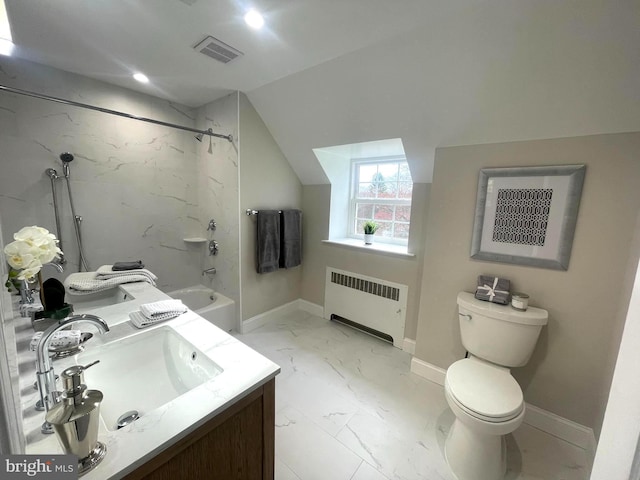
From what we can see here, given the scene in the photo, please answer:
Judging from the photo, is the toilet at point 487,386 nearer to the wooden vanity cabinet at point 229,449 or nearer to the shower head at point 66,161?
the wooden vanity cabinet at point 229,449

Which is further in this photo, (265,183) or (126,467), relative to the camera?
(265,183)

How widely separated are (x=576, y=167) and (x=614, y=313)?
796mm

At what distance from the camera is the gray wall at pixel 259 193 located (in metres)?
2.38

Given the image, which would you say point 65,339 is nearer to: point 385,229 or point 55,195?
point 55,195

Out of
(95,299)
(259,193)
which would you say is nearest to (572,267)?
(259,193)

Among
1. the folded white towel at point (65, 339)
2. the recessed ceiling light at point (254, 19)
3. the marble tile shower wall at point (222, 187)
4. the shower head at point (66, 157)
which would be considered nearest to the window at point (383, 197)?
the marble tile shower wall at point (222, 187)

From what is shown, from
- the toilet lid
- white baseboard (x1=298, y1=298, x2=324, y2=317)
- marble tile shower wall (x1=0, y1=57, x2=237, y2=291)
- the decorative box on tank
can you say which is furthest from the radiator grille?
marble tile shower wall (x1=0, y1=57, x2=237, y2=291)

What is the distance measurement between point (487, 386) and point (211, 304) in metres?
2.32

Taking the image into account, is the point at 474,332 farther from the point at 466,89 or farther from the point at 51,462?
the point at 51,462

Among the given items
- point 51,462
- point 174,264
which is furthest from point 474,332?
point 174,264

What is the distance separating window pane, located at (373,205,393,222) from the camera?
8.83 ft

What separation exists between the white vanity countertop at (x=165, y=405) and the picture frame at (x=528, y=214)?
1534 millimetres

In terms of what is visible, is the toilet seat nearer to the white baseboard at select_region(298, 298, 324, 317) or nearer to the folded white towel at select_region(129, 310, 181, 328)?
the folded white towel at select_region(129, 310, 181, 328)

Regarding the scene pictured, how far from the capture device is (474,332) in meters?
1.61
